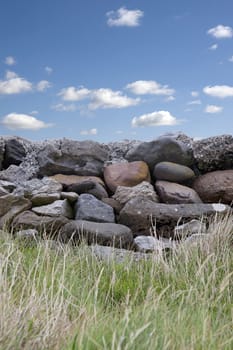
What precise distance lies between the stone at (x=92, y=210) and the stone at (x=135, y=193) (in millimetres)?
243

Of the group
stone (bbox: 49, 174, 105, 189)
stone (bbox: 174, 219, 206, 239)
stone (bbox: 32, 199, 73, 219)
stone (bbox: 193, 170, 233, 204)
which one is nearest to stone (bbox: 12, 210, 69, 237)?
stone (bbox: 32, 199, 73, 219)

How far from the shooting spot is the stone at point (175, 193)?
18.2 ft

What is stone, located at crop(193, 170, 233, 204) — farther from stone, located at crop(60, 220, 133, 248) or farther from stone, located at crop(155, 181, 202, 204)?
stone, located at crop(60, 220, 133, 248)

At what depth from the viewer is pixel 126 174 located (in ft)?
19.3

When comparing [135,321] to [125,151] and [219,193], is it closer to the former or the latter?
[219,193]

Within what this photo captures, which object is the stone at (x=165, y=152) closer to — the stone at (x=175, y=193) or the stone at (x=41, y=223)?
the stone at (x=175, y=193)

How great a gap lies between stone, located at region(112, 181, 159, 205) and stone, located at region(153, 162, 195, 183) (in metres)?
0.31

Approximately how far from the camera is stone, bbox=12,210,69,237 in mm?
5039

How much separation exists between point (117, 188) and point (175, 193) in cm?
67

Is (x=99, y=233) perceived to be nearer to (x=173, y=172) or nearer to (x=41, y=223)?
(x=41, y=223)

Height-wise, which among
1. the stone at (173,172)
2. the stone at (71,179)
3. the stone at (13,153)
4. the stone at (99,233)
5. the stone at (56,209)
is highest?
the stone at (13,153)

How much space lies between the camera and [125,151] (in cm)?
664

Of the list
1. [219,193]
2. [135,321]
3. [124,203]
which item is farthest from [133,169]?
[135,321]

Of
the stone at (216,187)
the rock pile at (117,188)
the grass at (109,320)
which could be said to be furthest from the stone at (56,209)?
the grass at (109,320)
